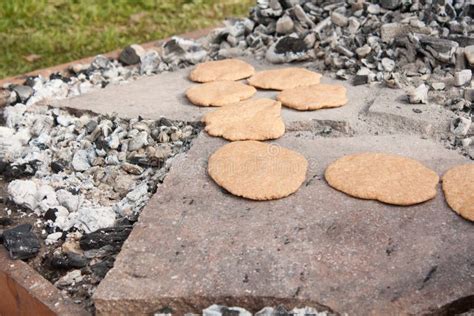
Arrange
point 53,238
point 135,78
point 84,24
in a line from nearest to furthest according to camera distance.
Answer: point 53,238
point 135,78
point 84,24

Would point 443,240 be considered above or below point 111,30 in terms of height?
above

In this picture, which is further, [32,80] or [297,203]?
[32,80]

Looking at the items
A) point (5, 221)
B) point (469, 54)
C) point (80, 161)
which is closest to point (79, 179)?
point (80, 161)

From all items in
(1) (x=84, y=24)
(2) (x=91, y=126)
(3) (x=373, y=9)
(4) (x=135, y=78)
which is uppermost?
(3) (x=373, y=9)

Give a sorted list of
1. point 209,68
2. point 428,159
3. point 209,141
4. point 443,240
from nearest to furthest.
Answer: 1. point 443,240
2. point 428,159
3. point 209,141
4. point 209,68

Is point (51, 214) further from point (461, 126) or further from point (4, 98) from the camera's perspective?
point (461, 126)

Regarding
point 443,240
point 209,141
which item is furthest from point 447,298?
point 209,141

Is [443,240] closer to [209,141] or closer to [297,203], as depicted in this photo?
[297,203]
